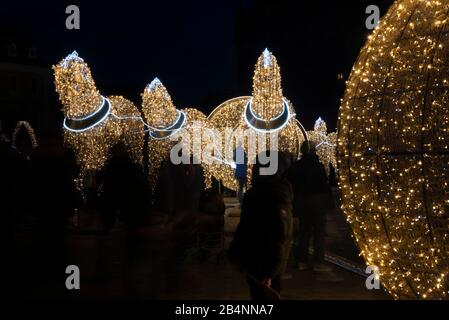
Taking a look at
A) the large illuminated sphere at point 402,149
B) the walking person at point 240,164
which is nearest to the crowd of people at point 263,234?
the large illuminated sphere at point 402,149

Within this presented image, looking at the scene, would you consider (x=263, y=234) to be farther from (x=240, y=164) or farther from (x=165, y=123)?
(x=165, y=123)

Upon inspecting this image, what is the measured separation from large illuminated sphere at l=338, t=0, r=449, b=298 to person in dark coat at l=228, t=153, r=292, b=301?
0.54 metres

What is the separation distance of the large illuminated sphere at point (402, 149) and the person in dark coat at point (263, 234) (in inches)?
21.5

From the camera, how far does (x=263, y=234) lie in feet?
17.1

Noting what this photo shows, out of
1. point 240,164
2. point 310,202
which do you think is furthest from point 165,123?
→ point 310,202

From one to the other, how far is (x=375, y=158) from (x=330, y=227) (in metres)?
10.3

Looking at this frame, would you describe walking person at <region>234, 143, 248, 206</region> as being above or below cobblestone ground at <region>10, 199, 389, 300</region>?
above

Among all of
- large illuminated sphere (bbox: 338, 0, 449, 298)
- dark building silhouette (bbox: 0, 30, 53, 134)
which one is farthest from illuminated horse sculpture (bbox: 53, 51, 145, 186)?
dark building silhouette (bbox: 0, 30, 53, 134)

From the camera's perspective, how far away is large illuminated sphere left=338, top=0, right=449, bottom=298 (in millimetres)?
4363

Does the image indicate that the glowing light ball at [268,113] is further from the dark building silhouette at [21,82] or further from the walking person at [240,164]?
the dark building silhouette at [21,82]

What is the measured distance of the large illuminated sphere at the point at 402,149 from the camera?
4363 mm

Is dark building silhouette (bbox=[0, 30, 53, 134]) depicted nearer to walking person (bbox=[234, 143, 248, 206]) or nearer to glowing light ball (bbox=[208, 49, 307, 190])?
walking person (bbox=[234, 143, 248, 206])

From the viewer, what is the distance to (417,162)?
173 inches
